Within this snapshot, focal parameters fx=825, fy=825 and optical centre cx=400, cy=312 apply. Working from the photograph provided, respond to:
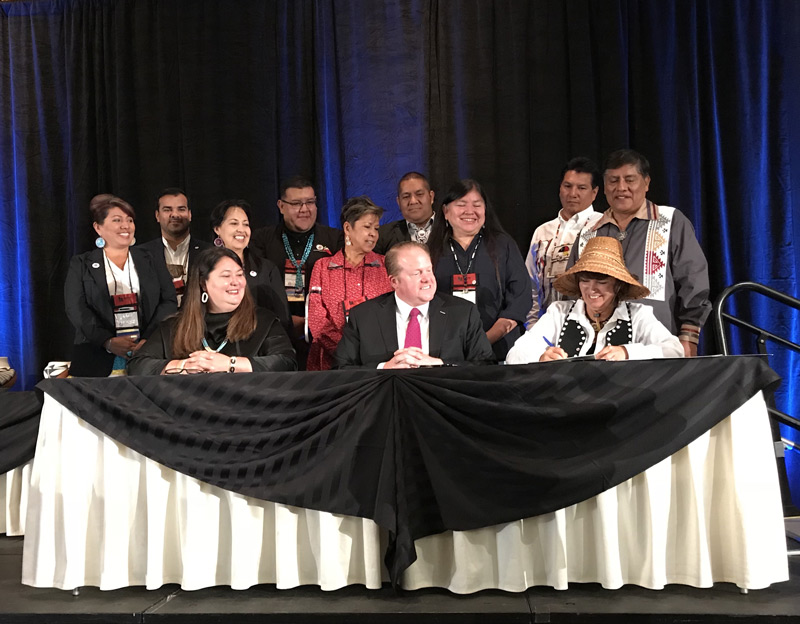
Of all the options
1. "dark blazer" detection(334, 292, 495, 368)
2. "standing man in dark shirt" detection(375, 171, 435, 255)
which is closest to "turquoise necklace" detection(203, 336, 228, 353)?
"dark blazer" detection(334, 292, 495, 368)

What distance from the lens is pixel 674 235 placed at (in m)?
3.84

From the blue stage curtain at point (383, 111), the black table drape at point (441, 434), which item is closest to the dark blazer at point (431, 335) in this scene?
the black table drape at point (441, 434)

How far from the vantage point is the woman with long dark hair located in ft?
12.6

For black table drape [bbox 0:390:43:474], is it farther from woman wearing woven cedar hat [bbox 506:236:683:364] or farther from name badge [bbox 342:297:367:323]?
woman wearing woven cedar hat [bbox 506:236:683:364]

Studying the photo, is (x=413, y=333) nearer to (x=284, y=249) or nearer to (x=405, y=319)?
(x=405, y=319)

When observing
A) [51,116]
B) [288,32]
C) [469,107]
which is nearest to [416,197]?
[469,107]

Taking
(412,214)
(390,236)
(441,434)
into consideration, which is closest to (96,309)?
(390,236)

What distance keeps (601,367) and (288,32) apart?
3782mm

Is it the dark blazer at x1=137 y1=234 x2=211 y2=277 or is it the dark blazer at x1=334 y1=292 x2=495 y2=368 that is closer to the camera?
the dark blazer at x1=334 y1=292 x2=495 y2=368

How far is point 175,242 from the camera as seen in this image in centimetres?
457

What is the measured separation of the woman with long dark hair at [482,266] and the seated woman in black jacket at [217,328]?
3.17 ft

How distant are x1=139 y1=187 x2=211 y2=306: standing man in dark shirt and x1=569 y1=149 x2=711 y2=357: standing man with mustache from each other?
222cm

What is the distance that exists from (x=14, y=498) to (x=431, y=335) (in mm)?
1910

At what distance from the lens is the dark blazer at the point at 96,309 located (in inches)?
164
